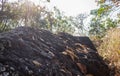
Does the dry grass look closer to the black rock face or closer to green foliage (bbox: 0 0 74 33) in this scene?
the black rock face

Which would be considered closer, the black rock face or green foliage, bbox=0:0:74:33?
the black rock face

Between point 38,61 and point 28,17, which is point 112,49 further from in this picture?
point 28,17

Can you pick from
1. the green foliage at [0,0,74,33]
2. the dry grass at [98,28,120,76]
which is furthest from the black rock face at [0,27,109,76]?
the green foliage at [0,0,74,33]

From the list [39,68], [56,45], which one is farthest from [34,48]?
[56,45]

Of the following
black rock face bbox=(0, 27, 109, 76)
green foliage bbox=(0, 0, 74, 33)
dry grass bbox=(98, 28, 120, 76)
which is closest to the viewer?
black rock face bbox=(0, 27, 109, 76)

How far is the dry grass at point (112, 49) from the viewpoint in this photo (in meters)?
5.97

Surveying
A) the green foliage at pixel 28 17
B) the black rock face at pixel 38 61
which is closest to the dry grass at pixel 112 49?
the black rock face at pixel 38 61

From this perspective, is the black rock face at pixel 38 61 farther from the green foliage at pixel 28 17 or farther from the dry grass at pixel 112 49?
the green foliage at pixel 28 17

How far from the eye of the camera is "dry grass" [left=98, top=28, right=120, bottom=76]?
5968 millimetres

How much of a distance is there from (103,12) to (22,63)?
351 centimetres

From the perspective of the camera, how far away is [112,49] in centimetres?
630

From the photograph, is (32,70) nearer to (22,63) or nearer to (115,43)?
(22,63)

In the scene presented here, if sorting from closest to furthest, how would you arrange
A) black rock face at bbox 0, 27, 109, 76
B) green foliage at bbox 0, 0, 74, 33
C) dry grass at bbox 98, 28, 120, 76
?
black rock face at bbox 0, 27, 109, 76, dry grass at bbox 98, 28, 120, 76, green foliage at bbox 0, 0, 74, 33

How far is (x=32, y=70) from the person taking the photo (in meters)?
3.57
